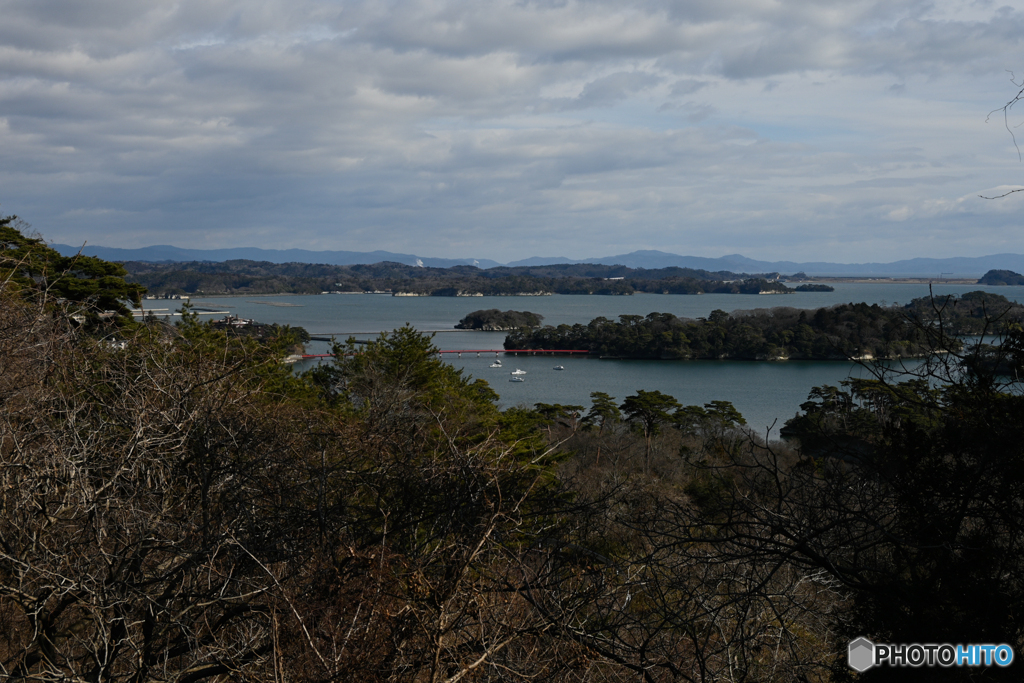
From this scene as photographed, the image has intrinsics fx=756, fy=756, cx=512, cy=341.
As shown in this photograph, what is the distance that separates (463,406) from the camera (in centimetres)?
1745

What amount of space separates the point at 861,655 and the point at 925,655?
30cm

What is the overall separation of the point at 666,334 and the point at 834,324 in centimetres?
2009

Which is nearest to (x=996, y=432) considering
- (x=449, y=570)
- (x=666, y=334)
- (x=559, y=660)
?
(x=559, y=660)

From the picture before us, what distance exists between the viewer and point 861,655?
344 cm

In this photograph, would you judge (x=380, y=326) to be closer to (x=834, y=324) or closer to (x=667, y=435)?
(x=834, y=324)

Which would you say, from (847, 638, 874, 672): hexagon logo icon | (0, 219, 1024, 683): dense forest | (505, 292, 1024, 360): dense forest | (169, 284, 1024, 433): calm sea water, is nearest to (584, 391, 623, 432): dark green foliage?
(169, 284, 1024, 433): calm sea water

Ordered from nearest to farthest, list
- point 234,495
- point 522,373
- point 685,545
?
1. point 685,545
2. point 234,495
3. point 522,373

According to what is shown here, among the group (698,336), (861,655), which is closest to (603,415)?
(861,655)

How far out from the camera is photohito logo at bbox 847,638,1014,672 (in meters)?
3.12

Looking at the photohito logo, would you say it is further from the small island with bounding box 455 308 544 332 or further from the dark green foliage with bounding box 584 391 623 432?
the small island with bounding box 455 308 544 332

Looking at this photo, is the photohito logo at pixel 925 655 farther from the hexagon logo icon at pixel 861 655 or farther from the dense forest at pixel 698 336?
the dense forest at pixel 698 336

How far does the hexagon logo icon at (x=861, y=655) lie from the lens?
3410 millimetres

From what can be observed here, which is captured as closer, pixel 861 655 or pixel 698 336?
pixel 861 655

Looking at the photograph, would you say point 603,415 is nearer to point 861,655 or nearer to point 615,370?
point 861,655
